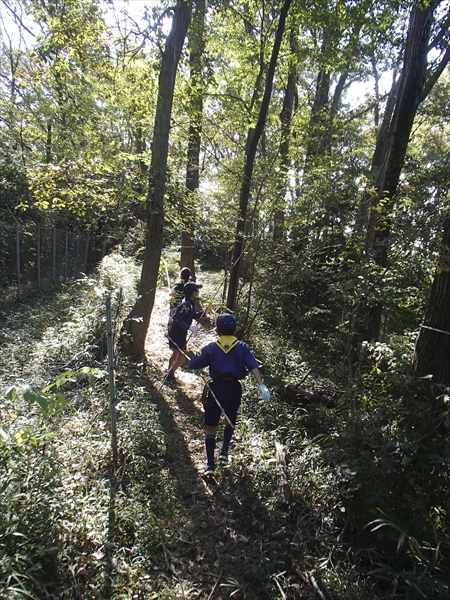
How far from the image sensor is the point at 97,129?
13117 millimetres

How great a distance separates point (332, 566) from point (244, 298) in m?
8.07

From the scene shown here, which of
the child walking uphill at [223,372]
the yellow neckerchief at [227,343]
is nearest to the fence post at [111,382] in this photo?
the child walking uphill at [223,372]

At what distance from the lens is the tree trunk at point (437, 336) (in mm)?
3529

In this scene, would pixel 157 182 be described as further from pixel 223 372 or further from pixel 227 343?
pixel 223 372

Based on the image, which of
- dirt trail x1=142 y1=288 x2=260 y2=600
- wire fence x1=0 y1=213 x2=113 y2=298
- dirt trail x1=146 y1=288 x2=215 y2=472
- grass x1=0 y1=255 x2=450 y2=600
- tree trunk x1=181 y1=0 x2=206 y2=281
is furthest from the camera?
wire fence x1=0 y1=213 x2=113 y2=298

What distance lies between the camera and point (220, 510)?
3.63 metres

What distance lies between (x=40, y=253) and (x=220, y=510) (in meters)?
10.6

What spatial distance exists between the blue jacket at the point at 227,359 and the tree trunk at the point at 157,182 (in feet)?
8.49

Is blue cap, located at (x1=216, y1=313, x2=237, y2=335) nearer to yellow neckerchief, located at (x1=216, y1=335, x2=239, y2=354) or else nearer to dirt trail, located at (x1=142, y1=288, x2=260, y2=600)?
yellow neckerchief, located at (x1=216, y1=335, x2=239, y2=354)

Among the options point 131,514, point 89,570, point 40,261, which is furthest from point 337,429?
point 40,261

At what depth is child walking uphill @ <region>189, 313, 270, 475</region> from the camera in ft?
13.7

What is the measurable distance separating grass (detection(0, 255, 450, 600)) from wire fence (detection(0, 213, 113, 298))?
21.3 ft

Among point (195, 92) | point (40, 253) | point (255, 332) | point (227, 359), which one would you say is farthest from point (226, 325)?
point (40, 253)

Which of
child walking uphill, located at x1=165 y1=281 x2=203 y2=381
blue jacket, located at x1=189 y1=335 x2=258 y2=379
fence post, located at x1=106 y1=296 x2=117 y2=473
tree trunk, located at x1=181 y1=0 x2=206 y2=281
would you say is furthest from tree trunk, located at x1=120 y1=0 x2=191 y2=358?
fence post, located at x1=106 y1=296 x2=117 y2=473
